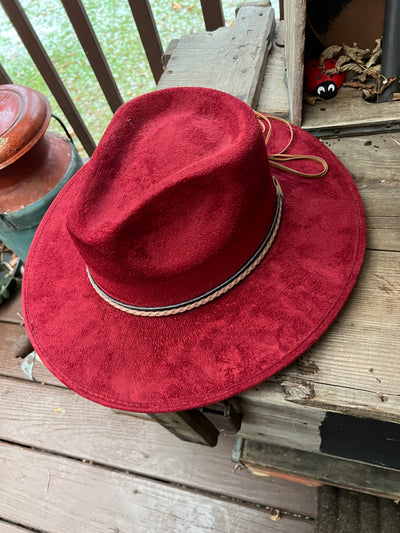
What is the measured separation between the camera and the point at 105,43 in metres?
3.72

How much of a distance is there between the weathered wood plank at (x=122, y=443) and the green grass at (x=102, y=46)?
2202 mm

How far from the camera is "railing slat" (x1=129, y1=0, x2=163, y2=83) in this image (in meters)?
1.70

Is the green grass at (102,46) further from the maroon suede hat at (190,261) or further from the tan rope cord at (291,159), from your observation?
the maroon suede hat at (190,261)

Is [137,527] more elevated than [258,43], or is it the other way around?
[258,43]

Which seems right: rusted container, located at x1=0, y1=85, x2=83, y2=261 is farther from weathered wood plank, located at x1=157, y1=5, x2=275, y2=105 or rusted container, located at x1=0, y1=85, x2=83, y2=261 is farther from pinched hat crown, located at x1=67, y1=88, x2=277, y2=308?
pinched hat crown, located at x1=67, y1=88, x2=277, y2=308

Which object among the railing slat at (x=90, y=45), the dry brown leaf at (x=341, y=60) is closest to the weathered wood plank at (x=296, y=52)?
the dry brown leaf at (x=341, y=60)

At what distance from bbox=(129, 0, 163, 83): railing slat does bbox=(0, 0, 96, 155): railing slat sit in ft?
1.51

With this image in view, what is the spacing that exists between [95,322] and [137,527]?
994mm

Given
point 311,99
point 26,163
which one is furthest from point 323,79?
point 26,163

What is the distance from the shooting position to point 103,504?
1521 millimetres

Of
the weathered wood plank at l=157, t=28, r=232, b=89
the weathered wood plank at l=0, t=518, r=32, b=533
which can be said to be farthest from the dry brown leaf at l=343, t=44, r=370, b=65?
the weathered wood plank at l=0, t=518, r=32, b=533

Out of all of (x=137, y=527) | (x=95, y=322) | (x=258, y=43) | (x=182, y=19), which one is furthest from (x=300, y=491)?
(x=182, y=19)

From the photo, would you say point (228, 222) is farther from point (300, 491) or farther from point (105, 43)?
point (105, 43)

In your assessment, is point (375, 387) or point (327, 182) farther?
point (327, 182)
